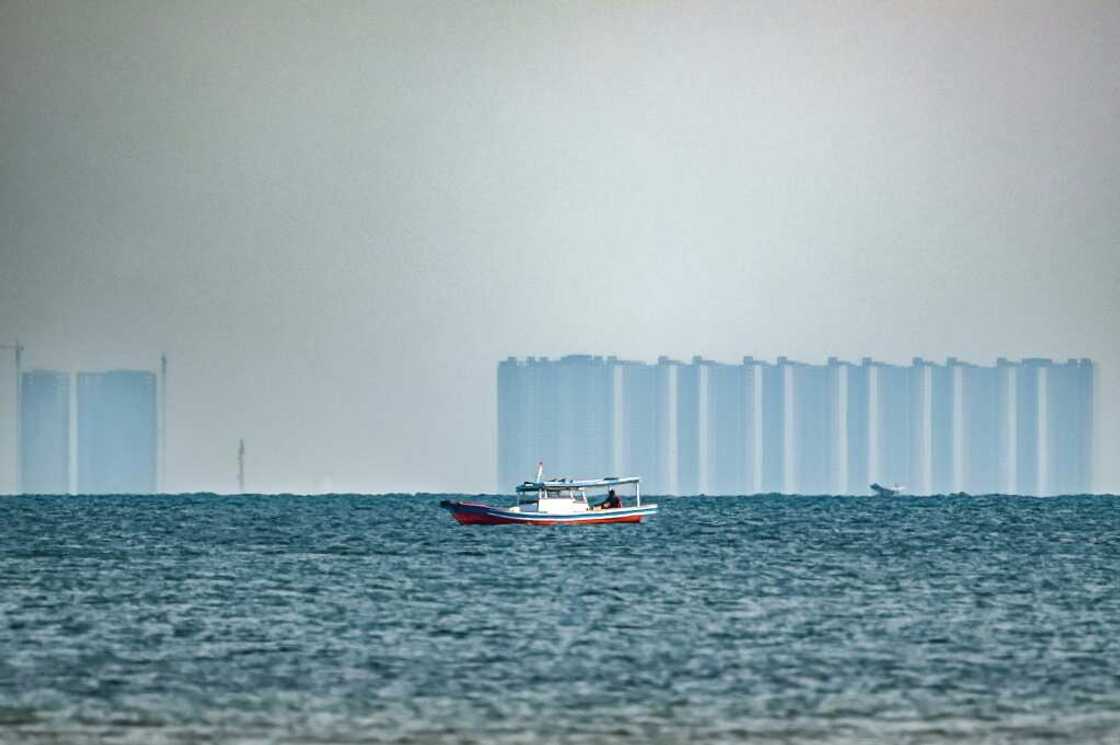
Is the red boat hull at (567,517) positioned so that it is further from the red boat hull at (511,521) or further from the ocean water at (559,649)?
the ocean water at (559,649)

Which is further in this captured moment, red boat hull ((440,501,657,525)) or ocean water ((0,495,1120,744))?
red boat hull ((440,501,657,525))

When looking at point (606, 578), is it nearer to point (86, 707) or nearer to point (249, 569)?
point (249, 569)

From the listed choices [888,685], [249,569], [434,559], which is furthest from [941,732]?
[434,559]

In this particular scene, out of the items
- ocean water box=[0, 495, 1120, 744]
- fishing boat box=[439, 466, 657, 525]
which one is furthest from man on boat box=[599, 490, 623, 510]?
ocean water box=[0, 495, 1120, 744]

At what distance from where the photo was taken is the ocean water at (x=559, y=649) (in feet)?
169

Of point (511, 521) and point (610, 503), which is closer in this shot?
point (610, 503)

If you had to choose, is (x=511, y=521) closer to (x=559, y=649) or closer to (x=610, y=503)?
(x=610, y=503)

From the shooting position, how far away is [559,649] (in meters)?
69.2

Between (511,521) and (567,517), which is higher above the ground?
(567,517)

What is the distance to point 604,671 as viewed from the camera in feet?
205

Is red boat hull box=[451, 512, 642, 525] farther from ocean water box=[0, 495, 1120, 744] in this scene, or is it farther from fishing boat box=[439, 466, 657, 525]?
ocean water box=[0, 495, 1120, 744]

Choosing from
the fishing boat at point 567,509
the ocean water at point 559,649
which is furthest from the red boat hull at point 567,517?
the ocean water at point 559,649

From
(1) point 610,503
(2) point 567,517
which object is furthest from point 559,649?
(1) point 610,503

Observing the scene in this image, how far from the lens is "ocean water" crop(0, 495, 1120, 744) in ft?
169
